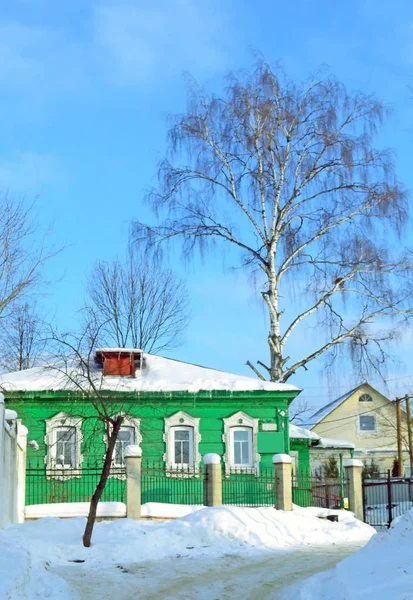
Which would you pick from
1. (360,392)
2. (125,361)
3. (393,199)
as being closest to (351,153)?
(393,199)

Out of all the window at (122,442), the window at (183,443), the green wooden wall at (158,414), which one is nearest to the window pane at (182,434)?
the window at (183,443)

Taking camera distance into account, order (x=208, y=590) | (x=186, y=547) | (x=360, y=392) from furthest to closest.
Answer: (x=360, y=392)
(x=186, y=547)
(x=208, y=590)

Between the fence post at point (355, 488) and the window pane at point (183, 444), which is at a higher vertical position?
the window pane at point (183, 444)

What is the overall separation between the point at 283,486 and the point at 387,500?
33.3 ft

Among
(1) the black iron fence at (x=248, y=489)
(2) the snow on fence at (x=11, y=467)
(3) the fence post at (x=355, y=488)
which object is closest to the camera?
(2) the snow on fence at (x=11, y=467)

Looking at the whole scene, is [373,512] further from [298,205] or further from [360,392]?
[360,392]

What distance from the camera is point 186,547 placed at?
1608 cm

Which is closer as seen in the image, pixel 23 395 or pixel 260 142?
pixel 23 395

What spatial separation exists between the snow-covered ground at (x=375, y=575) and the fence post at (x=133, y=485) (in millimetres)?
8726

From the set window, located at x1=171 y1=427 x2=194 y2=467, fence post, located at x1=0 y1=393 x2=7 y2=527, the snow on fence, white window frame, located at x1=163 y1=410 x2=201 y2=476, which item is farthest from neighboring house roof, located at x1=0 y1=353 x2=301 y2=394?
fence post, located at x1=0 y1=393 x2=7 y2=527

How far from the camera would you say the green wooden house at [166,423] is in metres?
24.2

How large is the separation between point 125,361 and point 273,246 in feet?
18.9

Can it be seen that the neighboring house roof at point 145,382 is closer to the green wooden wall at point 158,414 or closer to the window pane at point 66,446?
the green wooden wall at point 158,414

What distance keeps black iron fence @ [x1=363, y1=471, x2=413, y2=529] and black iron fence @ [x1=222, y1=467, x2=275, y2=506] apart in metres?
2.63
